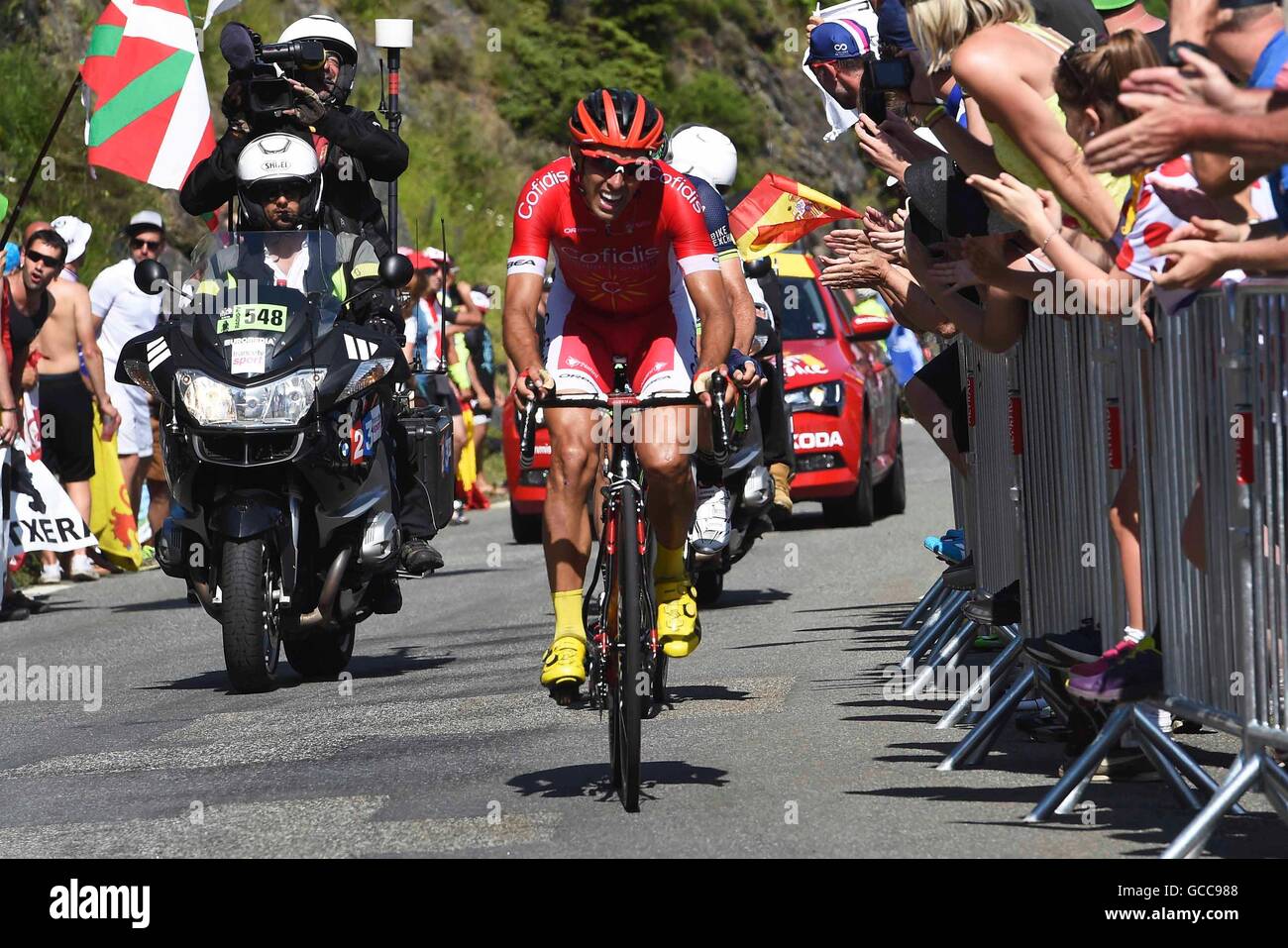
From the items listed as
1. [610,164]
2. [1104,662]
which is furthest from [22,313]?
[1104,662]

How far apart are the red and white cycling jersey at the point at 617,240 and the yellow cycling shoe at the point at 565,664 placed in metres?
1.25

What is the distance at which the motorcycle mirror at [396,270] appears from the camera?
33.6ft

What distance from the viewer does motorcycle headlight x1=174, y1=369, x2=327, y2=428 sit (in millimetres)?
9906

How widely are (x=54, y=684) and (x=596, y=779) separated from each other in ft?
14.0

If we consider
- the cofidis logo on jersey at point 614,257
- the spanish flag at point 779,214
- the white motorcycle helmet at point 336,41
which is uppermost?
the white motorcycle helmet at point 336,41

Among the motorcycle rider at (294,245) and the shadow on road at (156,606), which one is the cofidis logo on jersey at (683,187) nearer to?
the motorcycle rider at (294,245)

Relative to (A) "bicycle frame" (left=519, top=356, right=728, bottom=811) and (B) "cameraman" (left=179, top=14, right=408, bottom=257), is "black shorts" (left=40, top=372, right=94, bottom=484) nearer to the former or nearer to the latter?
(B) "cameraman" (left=179, top=14, right=408, bottom=257)

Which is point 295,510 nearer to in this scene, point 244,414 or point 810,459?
point 244,414

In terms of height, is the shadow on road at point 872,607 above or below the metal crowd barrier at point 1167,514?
below

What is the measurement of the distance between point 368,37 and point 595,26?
9480 millimetres

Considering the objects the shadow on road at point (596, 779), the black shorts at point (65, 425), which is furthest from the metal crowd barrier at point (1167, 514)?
the black shorts at point (65, 425)

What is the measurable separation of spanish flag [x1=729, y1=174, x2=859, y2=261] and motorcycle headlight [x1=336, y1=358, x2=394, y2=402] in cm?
185

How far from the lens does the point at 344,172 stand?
11.2 m

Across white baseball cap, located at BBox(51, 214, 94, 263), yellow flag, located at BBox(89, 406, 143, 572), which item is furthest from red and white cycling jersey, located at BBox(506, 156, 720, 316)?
yellow flag, located at BBox(89, 406, 143, 572)
